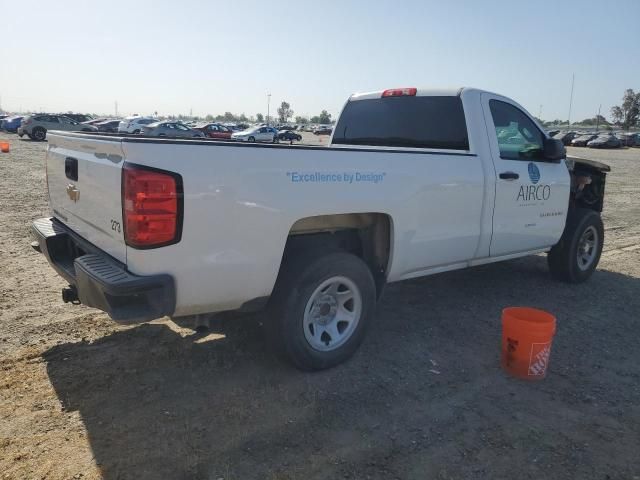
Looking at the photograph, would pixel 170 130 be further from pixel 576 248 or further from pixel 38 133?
pixel 576 248

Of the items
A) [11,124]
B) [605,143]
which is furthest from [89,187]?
[605,143]

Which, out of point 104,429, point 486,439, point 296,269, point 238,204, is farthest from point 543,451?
point 104,429

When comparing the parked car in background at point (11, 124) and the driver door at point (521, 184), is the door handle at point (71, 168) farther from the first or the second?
the parked car in background at point (11, 124)

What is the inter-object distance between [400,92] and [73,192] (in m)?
3.17

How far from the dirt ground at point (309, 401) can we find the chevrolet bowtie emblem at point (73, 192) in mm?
1169

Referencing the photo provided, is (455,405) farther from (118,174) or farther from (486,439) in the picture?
(118,174)

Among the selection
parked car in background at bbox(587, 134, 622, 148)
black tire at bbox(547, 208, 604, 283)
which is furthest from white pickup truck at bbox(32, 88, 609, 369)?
parked car in background at bbox(587, 134, 622, 148)

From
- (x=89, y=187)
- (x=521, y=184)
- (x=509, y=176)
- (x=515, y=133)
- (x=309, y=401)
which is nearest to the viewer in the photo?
(x=89, y=187)

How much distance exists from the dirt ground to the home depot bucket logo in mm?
119

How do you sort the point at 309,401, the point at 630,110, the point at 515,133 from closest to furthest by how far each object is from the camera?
the point at 309,401
the point at 515,133
the point at 630,110

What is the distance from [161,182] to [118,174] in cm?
28

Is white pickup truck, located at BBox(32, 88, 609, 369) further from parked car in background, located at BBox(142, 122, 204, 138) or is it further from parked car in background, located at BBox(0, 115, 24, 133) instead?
parked car in background, located at BBox(0, 115, 24, 133)

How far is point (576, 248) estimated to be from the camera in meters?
6.11

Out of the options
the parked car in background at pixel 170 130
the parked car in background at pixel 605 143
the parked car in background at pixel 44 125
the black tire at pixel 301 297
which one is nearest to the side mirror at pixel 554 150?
the black tire at pixel 301 297
